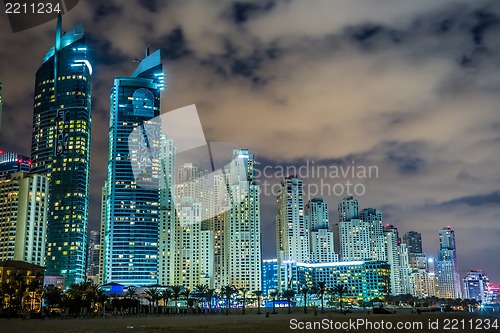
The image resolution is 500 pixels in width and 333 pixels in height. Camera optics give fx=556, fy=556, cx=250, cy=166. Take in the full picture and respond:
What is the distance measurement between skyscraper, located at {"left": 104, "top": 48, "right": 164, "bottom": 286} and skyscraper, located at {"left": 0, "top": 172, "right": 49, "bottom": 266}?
2326 cm

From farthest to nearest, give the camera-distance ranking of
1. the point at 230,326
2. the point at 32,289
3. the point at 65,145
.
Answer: the point at 65,145 → the point at 32,289 → the point at 230,326

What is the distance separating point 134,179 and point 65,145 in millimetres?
Answer: 28529

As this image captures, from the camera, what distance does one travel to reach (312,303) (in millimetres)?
196875

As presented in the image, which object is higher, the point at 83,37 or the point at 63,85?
the point at 83,37

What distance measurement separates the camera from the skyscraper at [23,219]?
511 ft

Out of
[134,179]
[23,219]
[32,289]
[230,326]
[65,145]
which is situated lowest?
[230,326]

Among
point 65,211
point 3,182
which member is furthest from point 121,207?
point 3,182

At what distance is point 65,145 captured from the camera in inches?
7485

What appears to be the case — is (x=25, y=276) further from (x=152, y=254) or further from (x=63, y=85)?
(x=63, y=85)

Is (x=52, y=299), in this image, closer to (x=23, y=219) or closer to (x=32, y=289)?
(x=32, y=289)

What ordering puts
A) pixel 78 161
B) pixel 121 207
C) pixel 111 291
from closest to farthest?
pixel 111 291
pixel 121 207
pixel 78 161

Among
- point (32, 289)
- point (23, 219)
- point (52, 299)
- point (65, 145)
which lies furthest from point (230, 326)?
point (65, 145)

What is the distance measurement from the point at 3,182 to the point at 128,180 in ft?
123

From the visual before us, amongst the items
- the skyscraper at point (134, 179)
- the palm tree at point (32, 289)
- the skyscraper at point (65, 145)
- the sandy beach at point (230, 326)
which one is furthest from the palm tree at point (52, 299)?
the skyscraper at point (65, 145)
